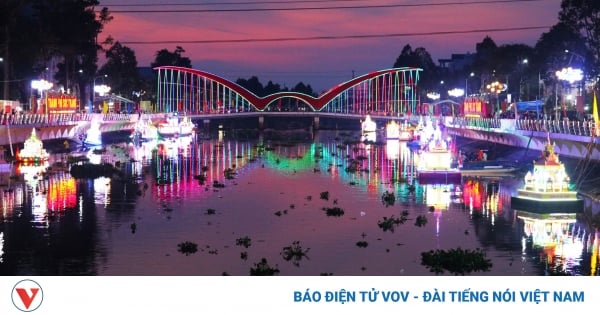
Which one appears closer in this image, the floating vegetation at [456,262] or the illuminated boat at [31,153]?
the floating vegetation at [456,262]

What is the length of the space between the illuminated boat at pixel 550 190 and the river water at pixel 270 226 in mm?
617

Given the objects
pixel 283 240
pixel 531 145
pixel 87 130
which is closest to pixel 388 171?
pixel 531 145

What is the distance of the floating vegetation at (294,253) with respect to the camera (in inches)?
1308

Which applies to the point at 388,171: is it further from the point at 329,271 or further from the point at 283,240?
the point at 329,271

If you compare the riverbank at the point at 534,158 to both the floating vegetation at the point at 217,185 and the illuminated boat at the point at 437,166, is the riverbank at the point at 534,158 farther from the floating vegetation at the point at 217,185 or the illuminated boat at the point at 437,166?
the floating vegetation at the point at 217,185

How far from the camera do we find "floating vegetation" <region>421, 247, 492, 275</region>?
103ft

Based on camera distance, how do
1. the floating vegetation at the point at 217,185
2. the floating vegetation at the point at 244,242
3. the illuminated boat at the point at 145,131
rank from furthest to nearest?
the illuminated boat at the point at 145,131
the floating vegetation at the point at 217,185
the floating vegetation at the point at 244,242

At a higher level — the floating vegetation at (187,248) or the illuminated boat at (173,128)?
the illuminated boat at (173,128)

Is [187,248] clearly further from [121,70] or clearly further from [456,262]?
[121,70]

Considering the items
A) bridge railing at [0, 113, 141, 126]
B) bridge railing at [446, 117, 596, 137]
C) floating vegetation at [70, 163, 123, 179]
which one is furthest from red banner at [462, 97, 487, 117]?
floating vegetation at [70, 163, 123, 179]

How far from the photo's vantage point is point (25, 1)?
329 ft

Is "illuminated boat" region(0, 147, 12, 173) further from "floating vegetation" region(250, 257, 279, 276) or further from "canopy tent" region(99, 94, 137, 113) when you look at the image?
"canopy tent" region(99, 94, 137, 113)

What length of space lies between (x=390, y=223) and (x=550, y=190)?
8.02 m

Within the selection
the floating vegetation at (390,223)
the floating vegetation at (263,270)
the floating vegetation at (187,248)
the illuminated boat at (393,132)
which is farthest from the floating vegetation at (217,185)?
the illuminated boat at (393,132)
